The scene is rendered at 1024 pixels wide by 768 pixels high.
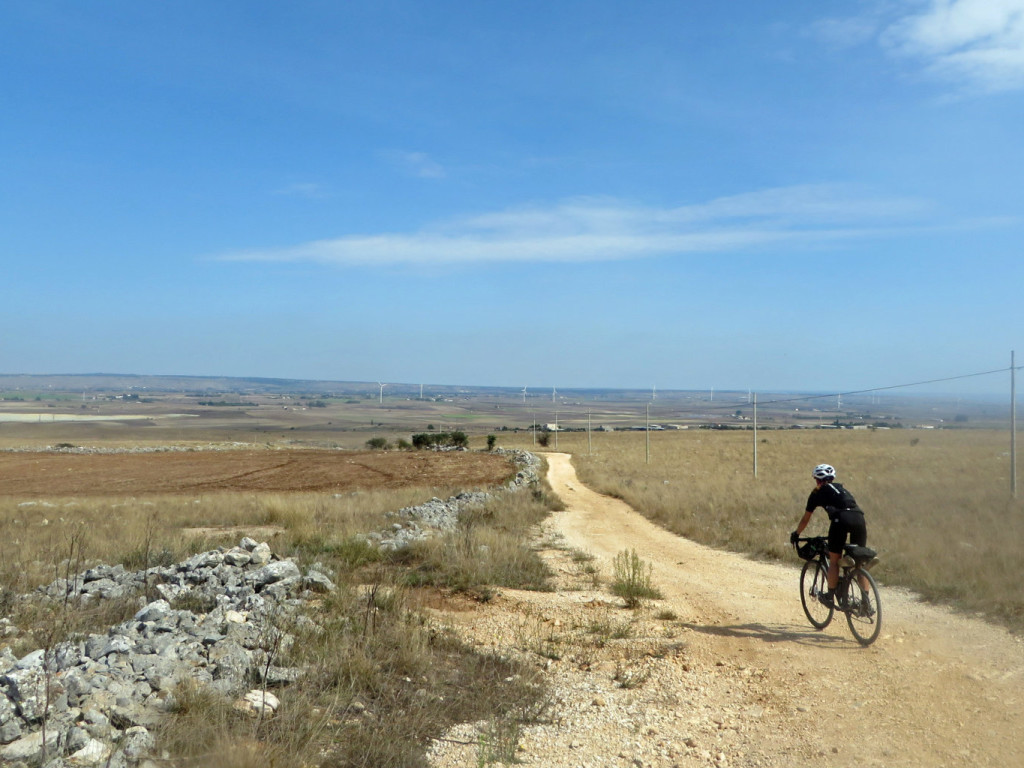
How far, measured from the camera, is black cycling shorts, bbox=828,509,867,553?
327 inches

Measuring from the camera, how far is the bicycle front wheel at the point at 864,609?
7957 mm

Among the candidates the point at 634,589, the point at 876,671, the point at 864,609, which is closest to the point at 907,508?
the point at 634,589

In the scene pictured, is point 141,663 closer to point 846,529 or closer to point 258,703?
point 258,703

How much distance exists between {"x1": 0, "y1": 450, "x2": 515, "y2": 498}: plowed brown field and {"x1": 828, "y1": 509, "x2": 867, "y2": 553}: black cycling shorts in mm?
22681

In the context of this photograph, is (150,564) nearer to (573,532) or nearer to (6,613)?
(6,613)

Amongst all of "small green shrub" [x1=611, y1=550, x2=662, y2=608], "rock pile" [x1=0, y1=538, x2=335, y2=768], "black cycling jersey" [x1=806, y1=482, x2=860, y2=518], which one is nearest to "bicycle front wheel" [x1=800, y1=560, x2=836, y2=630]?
"black cycling jersey" [x1=806, y1=482, x2=860, y2=518]

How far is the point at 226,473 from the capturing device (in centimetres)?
4019

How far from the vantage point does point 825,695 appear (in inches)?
258

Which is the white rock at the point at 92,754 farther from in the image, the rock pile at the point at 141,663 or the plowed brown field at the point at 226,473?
the plowed brown field at the point at 226,473

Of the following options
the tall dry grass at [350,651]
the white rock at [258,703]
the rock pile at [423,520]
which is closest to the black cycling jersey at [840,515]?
the tall dry grass at [350,651]

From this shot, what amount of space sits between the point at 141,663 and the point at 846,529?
7115mm

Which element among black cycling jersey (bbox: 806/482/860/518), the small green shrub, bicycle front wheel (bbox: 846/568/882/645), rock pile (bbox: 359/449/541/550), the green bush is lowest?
the green bush

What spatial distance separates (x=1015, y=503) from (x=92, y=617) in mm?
17642

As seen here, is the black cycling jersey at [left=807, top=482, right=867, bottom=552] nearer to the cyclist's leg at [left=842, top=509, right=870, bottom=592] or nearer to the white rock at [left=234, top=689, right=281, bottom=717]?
the cyclist's leg at [left=842, top=509, right=870, bottom=592]
